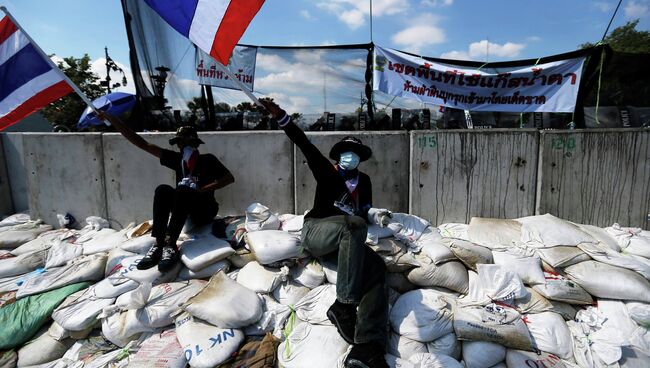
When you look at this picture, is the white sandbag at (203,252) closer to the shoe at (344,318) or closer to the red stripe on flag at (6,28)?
the shoe at (344,318)

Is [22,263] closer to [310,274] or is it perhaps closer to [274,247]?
[274,247]

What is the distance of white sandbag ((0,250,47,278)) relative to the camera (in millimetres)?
3309

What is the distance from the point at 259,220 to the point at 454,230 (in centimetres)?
201

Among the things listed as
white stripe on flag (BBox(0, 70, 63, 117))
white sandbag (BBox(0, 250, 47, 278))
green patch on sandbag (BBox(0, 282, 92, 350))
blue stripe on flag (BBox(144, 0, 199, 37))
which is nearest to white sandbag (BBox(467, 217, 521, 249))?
blue stripe on flag (BBox(144, 0, 199, 37))

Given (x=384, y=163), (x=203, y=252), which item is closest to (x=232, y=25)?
(x=203, y=252)

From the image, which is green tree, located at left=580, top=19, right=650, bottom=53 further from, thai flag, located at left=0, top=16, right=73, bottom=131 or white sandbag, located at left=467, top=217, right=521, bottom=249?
thai flag, located at left=0, top=16, right=73, bottom=131

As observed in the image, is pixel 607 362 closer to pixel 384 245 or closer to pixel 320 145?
pixel 384 245

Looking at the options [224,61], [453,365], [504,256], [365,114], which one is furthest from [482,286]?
[365,114]

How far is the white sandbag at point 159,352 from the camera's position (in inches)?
84.0

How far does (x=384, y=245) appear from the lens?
2.76 meters

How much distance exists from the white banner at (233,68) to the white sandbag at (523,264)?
187 inches

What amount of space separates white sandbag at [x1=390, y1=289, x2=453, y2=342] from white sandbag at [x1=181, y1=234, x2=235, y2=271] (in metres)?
1.56

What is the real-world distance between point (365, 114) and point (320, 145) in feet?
6.72

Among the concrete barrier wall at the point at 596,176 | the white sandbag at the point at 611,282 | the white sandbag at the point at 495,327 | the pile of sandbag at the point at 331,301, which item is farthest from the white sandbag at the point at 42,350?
the concrete barrier wall at the point at 596,176
